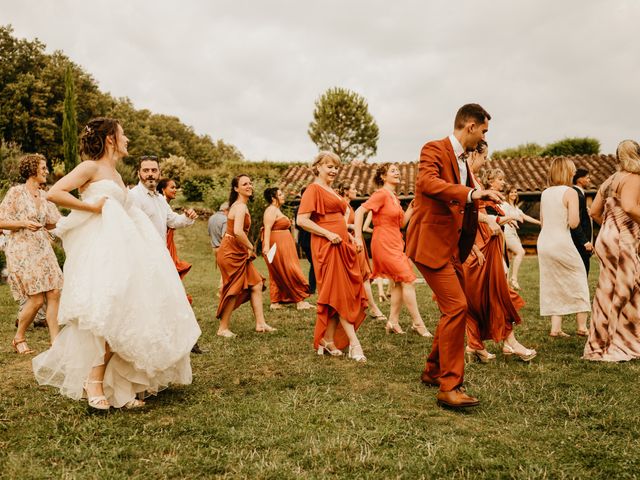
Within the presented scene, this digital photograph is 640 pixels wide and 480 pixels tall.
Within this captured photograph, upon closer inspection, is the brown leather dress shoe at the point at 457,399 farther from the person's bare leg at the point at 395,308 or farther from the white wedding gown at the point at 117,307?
the person's bare leg at the point at 395,308

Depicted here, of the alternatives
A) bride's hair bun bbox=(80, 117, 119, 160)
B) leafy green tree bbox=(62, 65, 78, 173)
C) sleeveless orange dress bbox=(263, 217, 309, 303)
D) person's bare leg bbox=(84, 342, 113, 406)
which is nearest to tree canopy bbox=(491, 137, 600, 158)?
leafy green tree bbox=(62, 65, 78, 173)

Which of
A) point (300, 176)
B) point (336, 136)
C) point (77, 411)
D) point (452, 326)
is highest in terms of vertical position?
point (336, 136)

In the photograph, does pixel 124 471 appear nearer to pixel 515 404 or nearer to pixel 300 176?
pixel 515 404

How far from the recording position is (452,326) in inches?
170

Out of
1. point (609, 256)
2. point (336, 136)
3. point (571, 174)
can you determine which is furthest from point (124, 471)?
point (336, 136)

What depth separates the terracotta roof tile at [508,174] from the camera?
2662cm

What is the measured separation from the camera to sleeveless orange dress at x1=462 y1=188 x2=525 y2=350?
573 centimetres

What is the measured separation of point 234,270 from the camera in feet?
24.9

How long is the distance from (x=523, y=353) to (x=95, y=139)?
14.9ft

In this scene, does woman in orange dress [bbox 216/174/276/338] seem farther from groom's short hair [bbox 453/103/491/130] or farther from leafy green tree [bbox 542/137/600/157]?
leafy green tree [bbox 542/137/600/157]

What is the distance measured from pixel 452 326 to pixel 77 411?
2891mm

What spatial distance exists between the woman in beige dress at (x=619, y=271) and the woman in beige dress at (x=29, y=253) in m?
6.13

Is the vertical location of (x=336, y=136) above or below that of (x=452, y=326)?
above

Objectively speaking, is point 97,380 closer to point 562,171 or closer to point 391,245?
point 391,245
